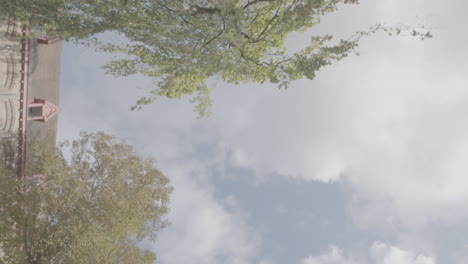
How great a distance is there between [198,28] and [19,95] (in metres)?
12.1

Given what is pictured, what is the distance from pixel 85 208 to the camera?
14773 millimetres

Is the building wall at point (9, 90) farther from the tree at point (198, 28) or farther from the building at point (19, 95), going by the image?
the tree at point (198, 28)

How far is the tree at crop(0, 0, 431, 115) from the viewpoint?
40.4ft

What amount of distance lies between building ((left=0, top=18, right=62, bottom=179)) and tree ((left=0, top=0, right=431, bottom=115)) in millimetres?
5782

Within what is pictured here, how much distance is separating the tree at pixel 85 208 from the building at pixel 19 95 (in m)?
2.23

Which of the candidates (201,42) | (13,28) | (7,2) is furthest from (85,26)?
(13,28)

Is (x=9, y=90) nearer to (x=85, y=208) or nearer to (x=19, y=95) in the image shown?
(x=19, y=95)

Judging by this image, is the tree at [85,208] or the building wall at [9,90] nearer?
the tree at [85,208]

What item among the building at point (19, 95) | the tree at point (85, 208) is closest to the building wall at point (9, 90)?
Answer: the building at point (19, 95)

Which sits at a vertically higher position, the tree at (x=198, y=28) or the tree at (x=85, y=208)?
the tree at (x=198, y=28)

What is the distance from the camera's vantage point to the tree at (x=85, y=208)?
1395 centimetres

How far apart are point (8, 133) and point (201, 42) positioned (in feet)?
41.2

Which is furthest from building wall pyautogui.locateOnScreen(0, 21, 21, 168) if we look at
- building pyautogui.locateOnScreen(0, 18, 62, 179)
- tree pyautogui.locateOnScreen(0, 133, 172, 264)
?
tree pyautogui.locateOnScreen(0, 133, 172, 264)

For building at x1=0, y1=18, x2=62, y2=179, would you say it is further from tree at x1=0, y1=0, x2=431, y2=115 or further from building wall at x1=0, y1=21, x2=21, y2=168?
tree at x1=0, y1=0, x2=431, y2=115
